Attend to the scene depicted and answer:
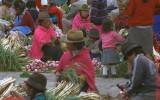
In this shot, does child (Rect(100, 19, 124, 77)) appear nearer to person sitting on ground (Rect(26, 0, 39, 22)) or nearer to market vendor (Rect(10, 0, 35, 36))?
market vendor (Rect(10, 0, 35, 36))

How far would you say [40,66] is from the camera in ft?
52.4

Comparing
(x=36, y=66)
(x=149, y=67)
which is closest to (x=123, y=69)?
(x=36, y=66)

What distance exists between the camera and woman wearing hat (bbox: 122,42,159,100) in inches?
384

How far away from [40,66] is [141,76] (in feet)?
21.0

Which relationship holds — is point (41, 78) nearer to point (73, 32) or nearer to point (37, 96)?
point (37, 96)

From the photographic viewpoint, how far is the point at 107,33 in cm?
1523

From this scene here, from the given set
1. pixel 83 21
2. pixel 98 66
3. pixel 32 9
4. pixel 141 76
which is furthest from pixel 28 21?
pixel 141 76

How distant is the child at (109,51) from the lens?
1503cm

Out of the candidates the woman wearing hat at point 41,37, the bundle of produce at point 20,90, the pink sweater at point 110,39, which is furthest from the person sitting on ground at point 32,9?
the bundle of produce at point 20,90

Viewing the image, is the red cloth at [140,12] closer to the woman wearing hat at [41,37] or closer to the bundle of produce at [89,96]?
the woman wearing hat at [41,37]

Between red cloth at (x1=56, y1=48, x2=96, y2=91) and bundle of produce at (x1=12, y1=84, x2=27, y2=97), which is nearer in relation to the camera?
bundle of produce at (x1=12, y1=84, x2=27, y2=97)

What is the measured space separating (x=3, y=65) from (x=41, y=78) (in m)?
6.50

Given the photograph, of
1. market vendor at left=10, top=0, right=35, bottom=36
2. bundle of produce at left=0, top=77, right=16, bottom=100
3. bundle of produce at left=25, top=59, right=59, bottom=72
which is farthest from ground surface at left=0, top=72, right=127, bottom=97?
market vendor at left=10, top=0, right=35, bottom=36

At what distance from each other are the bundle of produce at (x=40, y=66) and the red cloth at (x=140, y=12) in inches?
84.2
